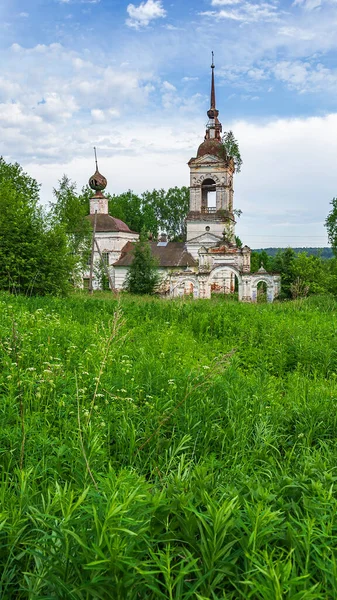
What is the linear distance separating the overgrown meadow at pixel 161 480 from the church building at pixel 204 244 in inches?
1169

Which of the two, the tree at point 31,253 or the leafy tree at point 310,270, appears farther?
the leafy tree at point 310,270

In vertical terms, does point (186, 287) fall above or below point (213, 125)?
below

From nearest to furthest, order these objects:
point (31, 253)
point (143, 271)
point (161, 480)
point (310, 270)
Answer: point (161, 480) < point (31, 253) < point (143, 271) < point (310, 270)

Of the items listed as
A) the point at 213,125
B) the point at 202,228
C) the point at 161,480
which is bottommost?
the point at 161,480

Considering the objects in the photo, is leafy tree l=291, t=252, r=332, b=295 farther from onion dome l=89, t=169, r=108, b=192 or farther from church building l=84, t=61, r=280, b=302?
onion dome l=89, t=169, r=108, b=192

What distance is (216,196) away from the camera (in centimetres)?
4472

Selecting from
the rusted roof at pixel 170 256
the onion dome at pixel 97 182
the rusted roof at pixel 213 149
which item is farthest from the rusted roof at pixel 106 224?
the rusted roof at pixel 213 149

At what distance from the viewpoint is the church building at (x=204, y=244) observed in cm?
3700

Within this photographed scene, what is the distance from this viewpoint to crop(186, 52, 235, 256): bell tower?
1741 inches

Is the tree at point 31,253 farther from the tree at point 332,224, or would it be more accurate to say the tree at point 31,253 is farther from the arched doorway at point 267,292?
the tree at point 332,224

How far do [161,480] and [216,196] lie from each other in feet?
141

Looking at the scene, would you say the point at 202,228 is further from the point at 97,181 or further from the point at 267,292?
the point at 97,181

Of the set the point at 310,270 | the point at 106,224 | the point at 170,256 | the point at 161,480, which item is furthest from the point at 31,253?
the point at 106,224

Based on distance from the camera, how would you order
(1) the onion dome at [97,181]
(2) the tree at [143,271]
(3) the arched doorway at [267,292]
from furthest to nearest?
(1) the onion dome at [97,181]
(2) the tree at [143,271]
(3) the arched doorway at [267,292]
